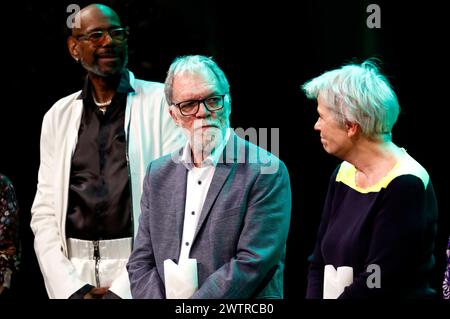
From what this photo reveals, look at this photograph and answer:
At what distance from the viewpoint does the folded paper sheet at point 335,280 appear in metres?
3.46

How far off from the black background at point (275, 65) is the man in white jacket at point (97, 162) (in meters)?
0.58

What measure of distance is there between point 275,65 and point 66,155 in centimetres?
121

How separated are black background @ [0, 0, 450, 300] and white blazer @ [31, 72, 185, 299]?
1.86 feet

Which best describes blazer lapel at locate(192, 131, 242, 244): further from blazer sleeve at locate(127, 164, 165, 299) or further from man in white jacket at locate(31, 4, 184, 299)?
man in white jacket at locate(31, 4, 184, 299)

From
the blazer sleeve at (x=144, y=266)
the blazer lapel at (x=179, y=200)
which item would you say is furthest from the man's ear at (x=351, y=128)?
the blazer sleeve at (x=144, y=266)

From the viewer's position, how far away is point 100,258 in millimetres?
4301

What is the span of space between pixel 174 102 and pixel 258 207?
0.58m

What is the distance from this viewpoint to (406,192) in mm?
3354

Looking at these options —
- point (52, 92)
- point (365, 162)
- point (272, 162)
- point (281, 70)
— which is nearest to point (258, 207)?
point (272, 162)

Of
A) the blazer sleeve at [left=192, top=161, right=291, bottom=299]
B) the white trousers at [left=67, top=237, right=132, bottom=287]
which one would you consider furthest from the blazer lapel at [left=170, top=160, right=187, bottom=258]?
the white trousers at [left=67, top=237, right=132, bottom=287]

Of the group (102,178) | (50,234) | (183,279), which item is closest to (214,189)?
(183,279)

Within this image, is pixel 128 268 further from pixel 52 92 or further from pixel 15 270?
pixel 52 92

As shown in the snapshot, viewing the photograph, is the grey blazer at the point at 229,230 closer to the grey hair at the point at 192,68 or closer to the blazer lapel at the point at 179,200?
the blazer lapel at the point at 179,200

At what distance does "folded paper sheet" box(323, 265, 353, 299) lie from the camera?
3459 mm
